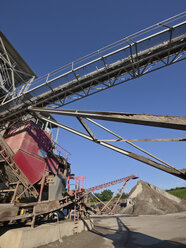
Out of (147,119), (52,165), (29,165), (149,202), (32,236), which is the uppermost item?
(52,165)

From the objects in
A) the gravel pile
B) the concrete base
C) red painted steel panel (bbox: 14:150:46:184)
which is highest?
red painted steel panel (bbox: 14:150:46:184)

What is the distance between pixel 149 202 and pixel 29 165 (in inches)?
874

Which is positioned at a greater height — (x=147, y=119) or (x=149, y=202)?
(x=147, y=119)

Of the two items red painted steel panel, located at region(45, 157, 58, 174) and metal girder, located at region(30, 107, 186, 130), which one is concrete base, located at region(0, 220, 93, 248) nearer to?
red painted steel panel, located at region(45, 157, 58, 174)

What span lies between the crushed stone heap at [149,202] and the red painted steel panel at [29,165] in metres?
20.2

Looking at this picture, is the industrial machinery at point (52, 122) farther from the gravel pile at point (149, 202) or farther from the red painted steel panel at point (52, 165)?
the gravel pile at point (149, 202)

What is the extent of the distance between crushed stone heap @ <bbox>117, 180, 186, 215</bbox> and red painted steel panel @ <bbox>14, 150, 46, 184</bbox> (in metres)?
20.2

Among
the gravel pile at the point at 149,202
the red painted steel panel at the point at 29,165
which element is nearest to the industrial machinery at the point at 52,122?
Result: the red painted steel panel at the point at 29,165

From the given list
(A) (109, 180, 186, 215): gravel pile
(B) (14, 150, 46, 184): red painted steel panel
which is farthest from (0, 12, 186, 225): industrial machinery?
(A) (109, 180, 186, 215): gravel pile

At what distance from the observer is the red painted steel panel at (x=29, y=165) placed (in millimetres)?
10742

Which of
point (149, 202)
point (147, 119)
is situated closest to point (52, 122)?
point (147, 119)

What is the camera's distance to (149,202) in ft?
77.0

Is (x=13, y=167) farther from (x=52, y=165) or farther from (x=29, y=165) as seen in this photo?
(x=52, y=165)

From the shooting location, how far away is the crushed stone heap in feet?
75.0
